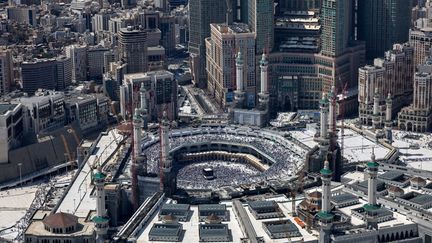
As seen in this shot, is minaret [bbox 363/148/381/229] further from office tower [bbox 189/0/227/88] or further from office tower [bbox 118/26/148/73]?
office tower [bbox 189/0/227/88]

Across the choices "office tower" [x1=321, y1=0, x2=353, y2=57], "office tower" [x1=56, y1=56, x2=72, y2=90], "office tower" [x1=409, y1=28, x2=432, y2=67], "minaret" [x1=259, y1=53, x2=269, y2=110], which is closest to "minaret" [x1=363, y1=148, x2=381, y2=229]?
"minaret" [x1=259, y1=53, x2=269, y2=110]

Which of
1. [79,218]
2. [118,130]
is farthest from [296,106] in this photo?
[79,218]

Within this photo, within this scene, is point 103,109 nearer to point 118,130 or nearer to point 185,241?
point 118,130

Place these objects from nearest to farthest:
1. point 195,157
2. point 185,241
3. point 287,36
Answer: point 185,241
point 195,157
point 287,36

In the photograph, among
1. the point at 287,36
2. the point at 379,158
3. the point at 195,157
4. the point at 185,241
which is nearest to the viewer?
the point at 185,241

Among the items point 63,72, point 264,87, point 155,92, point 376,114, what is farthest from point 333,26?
point 63,72

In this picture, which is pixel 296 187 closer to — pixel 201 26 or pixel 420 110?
pixel 420 110
